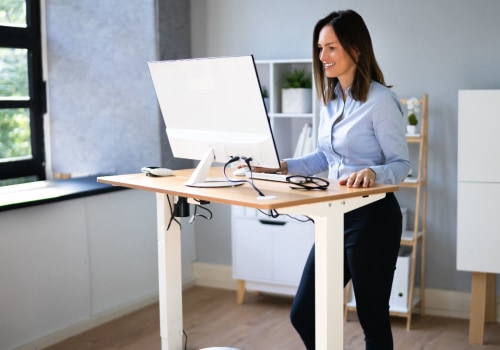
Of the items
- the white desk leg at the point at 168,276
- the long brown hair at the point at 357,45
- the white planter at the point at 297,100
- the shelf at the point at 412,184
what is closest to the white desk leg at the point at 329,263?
the long brown hair at the point at 357,45

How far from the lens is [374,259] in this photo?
7.57 ft

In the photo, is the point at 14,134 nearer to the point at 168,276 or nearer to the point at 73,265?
the point at 73,265

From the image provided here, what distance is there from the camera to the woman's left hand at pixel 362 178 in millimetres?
2250

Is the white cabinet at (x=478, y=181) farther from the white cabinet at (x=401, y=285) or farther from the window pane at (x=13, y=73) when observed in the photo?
the window pane at (x=13, y=73)

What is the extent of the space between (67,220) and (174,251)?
0.91 metres

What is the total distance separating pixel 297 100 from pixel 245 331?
1289 mm

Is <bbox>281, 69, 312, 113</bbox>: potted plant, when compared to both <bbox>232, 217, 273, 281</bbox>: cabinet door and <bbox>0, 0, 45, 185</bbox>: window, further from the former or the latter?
<bbox>0, 0, 45, 185</bbox>: window

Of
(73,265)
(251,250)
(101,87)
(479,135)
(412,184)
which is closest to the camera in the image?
(479,135)

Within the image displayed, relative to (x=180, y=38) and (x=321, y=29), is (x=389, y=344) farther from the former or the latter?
(x=180, y=38)

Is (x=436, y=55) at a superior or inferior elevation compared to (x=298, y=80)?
superior

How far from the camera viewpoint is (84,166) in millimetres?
4391

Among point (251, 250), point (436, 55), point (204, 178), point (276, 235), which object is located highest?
point (436, 55)

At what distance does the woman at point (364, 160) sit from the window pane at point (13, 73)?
2.24m

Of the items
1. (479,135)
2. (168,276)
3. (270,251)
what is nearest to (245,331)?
(270,251)
